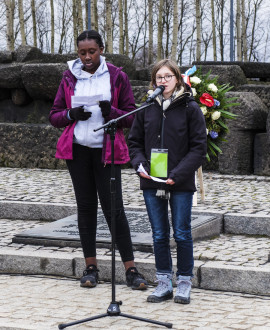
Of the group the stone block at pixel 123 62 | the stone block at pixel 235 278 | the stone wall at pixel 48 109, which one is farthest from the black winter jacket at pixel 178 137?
the stone block at pixel 123 62

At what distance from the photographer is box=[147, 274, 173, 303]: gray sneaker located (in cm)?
549

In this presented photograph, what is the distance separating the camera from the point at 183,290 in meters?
5.49

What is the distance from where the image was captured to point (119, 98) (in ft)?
19.2

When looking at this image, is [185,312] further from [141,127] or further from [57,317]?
[141,127]

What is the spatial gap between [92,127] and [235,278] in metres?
1.57

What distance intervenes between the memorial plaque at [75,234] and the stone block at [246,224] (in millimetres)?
238

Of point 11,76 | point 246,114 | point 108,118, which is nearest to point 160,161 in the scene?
point 108,118

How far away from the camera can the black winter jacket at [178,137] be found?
534cm

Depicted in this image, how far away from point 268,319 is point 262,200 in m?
4.48

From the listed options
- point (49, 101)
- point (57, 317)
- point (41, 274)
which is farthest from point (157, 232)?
point (49, 101)

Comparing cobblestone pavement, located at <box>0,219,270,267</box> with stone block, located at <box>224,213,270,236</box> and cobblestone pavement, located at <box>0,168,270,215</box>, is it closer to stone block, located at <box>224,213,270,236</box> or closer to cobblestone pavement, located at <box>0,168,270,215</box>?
stone block, located at <box>224,213,270,236</box>

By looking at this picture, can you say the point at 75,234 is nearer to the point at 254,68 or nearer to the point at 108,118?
the point at 108,118

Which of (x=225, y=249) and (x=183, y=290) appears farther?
(x=225, y=249)

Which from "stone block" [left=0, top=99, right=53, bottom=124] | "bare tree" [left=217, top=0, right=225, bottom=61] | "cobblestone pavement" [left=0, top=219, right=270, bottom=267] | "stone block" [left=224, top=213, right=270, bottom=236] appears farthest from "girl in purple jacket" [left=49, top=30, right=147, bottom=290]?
"bare tree" [left=217, top=0, right=225, bottom=61]
